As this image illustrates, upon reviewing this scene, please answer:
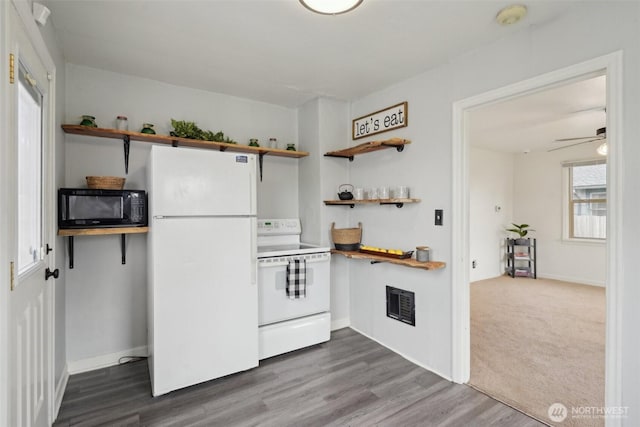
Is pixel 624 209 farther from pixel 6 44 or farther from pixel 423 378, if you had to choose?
pixel 6 44

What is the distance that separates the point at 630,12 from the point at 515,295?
4.28 metres

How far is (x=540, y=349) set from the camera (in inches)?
117

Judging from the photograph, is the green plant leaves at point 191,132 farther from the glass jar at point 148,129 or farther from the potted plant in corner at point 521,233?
the potted plant in corner at point 521,233

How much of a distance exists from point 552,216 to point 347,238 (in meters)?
4.98

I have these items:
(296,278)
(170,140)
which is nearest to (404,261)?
(296,278)

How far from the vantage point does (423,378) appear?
2477 millimetres

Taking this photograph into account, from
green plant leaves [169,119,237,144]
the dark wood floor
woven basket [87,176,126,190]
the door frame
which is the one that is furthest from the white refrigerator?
the door frame

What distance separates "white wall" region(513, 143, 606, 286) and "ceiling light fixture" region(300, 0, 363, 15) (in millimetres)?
5808

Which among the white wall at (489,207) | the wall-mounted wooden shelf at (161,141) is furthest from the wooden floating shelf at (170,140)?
the white wall at (489,207)

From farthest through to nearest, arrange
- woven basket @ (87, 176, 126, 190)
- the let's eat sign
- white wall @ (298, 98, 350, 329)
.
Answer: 1. white wall @ (298, 98, 350, 329)
2. the let's eat sign
3. woven basket @ (87, 176, 126, 190)

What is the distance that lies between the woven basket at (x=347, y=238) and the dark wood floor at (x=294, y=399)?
3.49 ft

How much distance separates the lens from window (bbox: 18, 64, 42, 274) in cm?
146

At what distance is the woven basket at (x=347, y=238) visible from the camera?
10.4ft

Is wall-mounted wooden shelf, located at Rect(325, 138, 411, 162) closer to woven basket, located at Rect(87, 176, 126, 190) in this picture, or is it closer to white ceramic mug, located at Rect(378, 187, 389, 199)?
white ceramic mug, located at Rect(378, 187, 389, 199)
